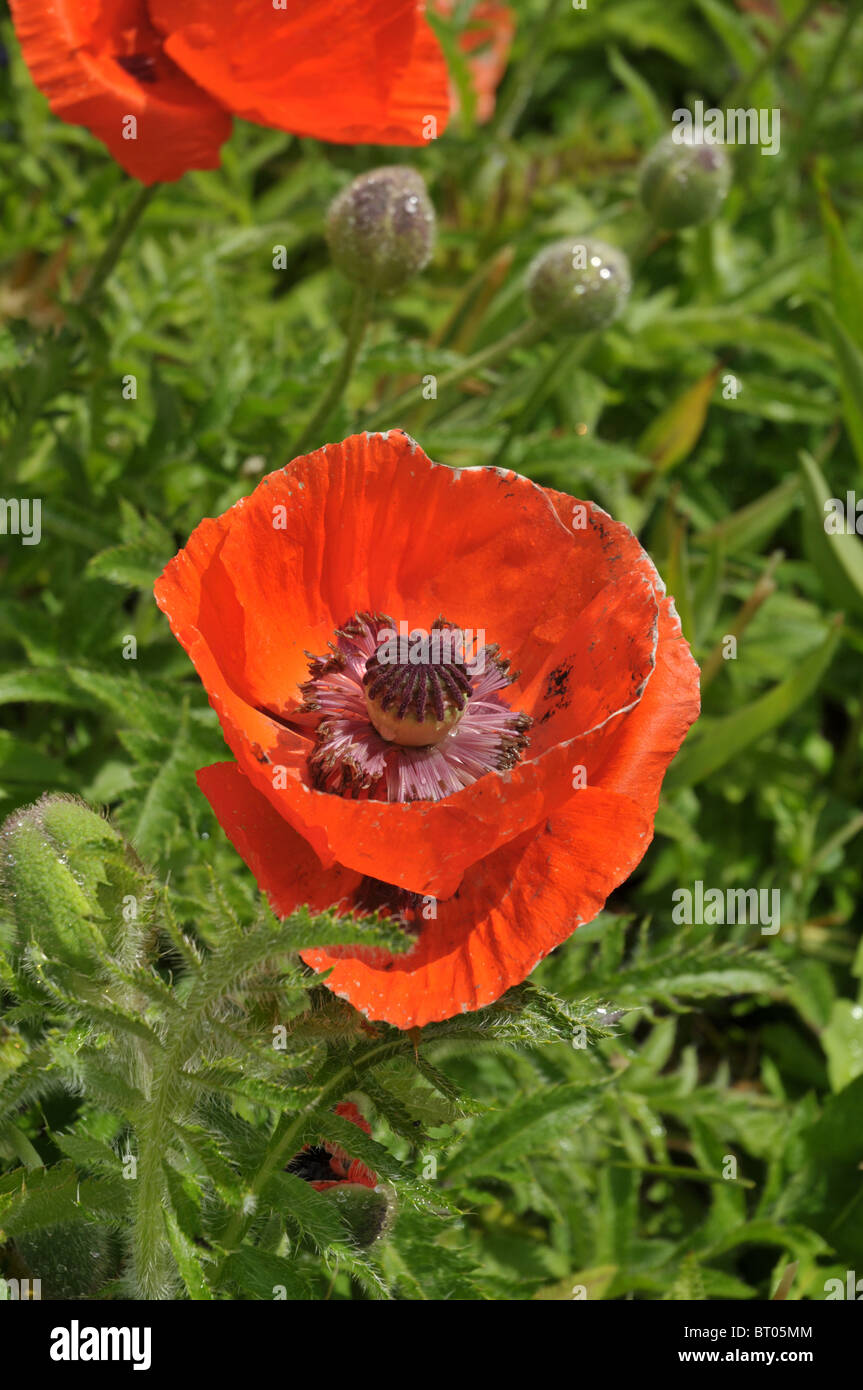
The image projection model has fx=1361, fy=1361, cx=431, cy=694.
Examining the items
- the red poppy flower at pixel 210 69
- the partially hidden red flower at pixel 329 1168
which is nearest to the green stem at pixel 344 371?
the red poppy flower at pixel 210 69

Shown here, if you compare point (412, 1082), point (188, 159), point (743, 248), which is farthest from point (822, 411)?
point (412, 1082)

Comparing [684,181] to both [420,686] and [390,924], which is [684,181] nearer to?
[420,686]

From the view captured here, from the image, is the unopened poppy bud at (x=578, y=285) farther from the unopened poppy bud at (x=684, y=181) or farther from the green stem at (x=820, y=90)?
the green stem at (x=820, y=90)

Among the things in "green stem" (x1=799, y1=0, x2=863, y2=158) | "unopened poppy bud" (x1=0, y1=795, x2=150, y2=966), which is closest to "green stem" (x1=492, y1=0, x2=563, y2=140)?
"green stem" (x1=799, y1=0, x2=863, y2=158)

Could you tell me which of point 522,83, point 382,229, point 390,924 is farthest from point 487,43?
point 390,924

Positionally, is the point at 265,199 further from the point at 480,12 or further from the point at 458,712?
the point at 458,712

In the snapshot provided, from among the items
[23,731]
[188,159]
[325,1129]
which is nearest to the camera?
[325,1129]
